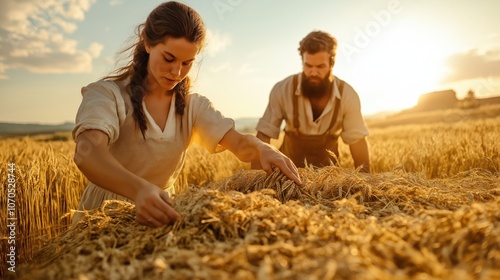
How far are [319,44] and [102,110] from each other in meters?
2.75

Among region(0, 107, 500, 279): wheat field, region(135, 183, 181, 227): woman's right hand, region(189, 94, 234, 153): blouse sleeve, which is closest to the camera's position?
region(0, 107, 500, 279): wheat field

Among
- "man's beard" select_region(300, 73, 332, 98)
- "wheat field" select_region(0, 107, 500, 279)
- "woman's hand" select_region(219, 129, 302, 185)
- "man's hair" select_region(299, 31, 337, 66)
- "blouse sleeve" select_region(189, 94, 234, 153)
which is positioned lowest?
"wheat field" select_region(0, 107, 500, 279)

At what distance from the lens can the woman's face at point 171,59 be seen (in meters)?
2.13

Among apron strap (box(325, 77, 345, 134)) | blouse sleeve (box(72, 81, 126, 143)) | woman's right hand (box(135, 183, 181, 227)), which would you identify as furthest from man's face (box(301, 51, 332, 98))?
woman's right hand (box(135, 183, 181, 227))

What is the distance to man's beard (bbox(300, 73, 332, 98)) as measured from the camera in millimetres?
4184

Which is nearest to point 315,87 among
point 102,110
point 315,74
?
point 315,74

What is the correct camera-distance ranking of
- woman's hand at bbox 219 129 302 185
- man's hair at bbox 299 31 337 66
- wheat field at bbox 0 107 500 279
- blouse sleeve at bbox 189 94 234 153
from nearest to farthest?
wheat field at bbox 0 107 500 279 < woman's hand at bbox 219 129 302 185 < blouse sleeve at bbox 189 94 234 153 < man's hair at bbox 299 31 337 66

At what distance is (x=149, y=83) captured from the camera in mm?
2389

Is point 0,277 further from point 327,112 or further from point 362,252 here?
point 327,112

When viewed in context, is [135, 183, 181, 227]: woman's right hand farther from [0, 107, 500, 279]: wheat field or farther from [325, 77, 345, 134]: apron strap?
[325, 77, 345, 134]: apron strap

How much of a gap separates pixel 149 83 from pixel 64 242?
45.5 inches

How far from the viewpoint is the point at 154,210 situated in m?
1.39

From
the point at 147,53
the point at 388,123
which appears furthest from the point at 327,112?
the point at 388,123

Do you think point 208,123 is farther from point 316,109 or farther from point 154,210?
point 316,109
